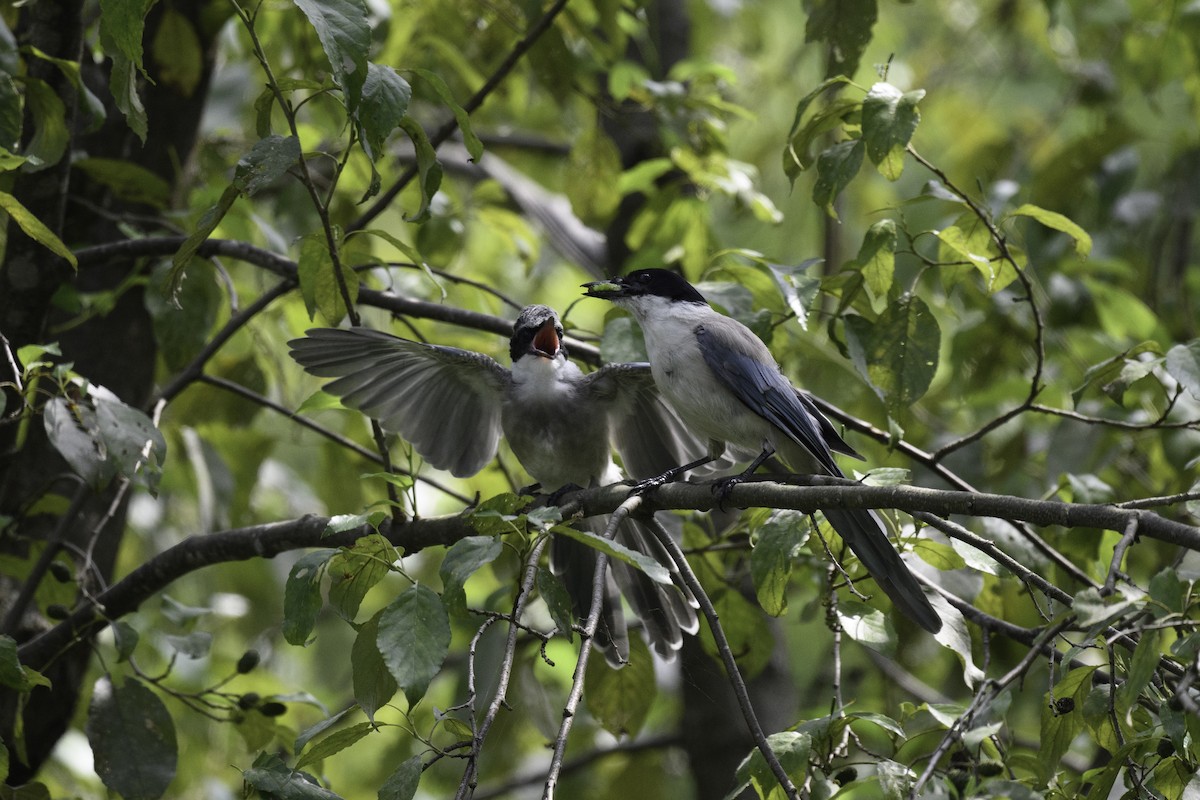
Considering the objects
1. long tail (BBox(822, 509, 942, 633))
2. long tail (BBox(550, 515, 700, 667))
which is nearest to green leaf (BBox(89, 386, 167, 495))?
long tail (BBox(550, 515, 700, 667))

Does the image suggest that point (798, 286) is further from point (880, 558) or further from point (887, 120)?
point (880, 558)

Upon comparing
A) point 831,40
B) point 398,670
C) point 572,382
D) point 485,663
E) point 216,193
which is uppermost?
point 831,40

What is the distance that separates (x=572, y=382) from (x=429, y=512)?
1848 millimetres

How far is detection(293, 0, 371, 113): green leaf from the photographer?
7.10 ft

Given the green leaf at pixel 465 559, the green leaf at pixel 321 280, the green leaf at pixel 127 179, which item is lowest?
the green leaf at pixel 465 559

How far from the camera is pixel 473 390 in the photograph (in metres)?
4.09

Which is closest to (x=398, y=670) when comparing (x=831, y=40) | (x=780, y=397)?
(x=780, y=397)

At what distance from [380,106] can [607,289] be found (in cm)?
154

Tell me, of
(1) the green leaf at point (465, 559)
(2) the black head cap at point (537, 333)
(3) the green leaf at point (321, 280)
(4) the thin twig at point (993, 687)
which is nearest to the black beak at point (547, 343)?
(2) the black head cap at point (537, 333)

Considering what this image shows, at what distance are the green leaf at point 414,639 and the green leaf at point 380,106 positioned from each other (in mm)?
872

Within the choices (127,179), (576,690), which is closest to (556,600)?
(576,690)

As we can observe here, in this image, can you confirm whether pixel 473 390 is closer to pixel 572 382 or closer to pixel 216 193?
pixel 572 382

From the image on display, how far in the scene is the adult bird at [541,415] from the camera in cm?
358

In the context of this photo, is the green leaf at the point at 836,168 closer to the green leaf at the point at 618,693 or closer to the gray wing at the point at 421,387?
the gray wing at the point at 421,387
